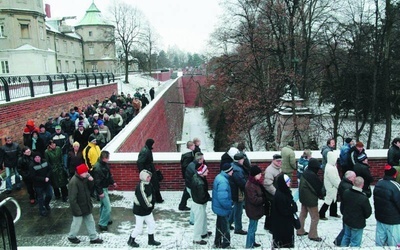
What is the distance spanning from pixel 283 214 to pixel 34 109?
11543 millimetres

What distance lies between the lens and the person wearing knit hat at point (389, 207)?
209 inches

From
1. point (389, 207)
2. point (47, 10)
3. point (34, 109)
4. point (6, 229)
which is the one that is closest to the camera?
point (6, 229)

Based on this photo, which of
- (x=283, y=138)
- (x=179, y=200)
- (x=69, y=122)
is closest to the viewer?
(x=179, y=200)

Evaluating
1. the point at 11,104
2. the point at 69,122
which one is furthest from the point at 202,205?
the point at 11,104

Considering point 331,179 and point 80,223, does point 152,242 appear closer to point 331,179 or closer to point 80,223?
point 80,223

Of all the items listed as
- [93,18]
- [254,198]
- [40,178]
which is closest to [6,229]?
[254,198]

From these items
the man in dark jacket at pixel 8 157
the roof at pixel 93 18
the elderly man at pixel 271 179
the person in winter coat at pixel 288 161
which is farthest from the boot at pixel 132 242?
the roof at pixel 93 18

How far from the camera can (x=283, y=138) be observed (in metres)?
19.5

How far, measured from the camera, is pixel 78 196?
5664 millimetres

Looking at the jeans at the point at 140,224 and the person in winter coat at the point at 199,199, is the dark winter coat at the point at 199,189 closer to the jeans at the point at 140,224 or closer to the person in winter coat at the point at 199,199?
the person in winter coat at the point at 199,199

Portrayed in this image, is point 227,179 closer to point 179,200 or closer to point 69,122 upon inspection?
point 179,200

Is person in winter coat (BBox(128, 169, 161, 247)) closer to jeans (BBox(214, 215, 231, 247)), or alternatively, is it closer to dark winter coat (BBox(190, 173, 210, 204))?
dark winter coat (BBox(190, 173, 210, 204))

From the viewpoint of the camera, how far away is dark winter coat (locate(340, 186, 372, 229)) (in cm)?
518

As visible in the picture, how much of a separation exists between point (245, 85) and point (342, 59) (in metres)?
6.69
